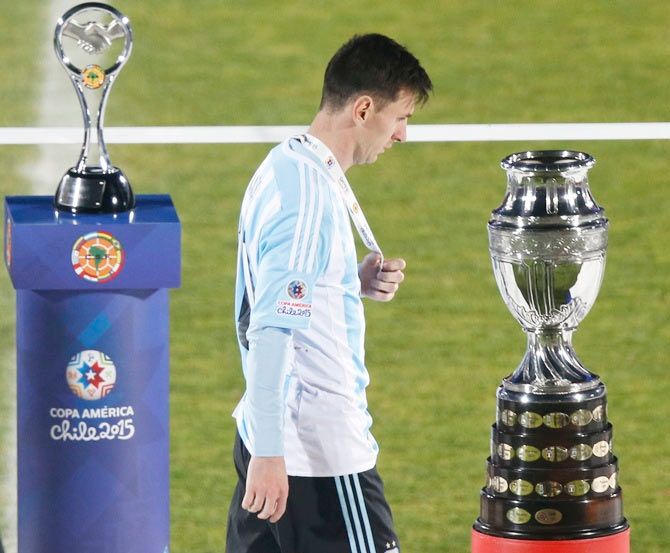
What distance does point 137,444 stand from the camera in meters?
5.37

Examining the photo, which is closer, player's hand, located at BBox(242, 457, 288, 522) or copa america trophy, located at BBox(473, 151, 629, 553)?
player's hand, located at BBox(242, 457, 288, 522)

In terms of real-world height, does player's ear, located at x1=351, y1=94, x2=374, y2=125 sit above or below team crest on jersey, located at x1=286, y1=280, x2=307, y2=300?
above

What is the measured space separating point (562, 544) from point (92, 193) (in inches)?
63.8

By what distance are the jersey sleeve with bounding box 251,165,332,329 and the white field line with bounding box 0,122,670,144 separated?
16.5 feet

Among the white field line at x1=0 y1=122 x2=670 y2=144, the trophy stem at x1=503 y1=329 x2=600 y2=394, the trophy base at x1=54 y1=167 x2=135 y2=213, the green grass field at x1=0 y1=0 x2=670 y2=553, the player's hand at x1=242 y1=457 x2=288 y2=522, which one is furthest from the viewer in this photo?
the white field line at x1=0 y1=122 x2=670 y2=144

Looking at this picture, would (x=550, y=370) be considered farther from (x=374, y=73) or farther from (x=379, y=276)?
(x=374, y=73)

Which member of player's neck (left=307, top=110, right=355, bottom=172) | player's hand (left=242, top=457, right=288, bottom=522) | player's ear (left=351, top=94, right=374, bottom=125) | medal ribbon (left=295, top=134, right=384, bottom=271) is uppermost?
player's ear (left=351, top=94, right=374, bottom=125)

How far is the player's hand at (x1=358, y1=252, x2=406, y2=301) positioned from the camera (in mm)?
5016

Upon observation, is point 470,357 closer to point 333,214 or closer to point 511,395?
point 511,395

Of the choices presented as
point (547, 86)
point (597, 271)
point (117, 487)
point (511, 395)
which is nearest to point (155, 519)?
point (117, 487)

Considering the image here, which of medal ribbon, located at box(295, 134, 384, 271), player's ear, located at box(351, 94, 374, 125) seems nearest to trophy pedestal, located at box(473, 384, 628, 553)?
medal ribbon, located at box(295, 134, 384, 271)

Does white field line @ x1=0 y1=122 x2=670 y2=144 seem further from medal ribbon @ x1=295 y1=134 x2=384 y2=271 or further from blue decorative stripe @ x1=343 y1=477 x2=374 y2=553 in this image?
blue decorative stripe @ x1=343 y1=477 x2=374 y2=553

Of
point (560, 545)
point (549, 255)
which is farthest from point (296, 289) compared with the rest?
point (560, 545)

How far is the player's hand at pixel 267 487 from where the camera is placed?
14.6 feet
